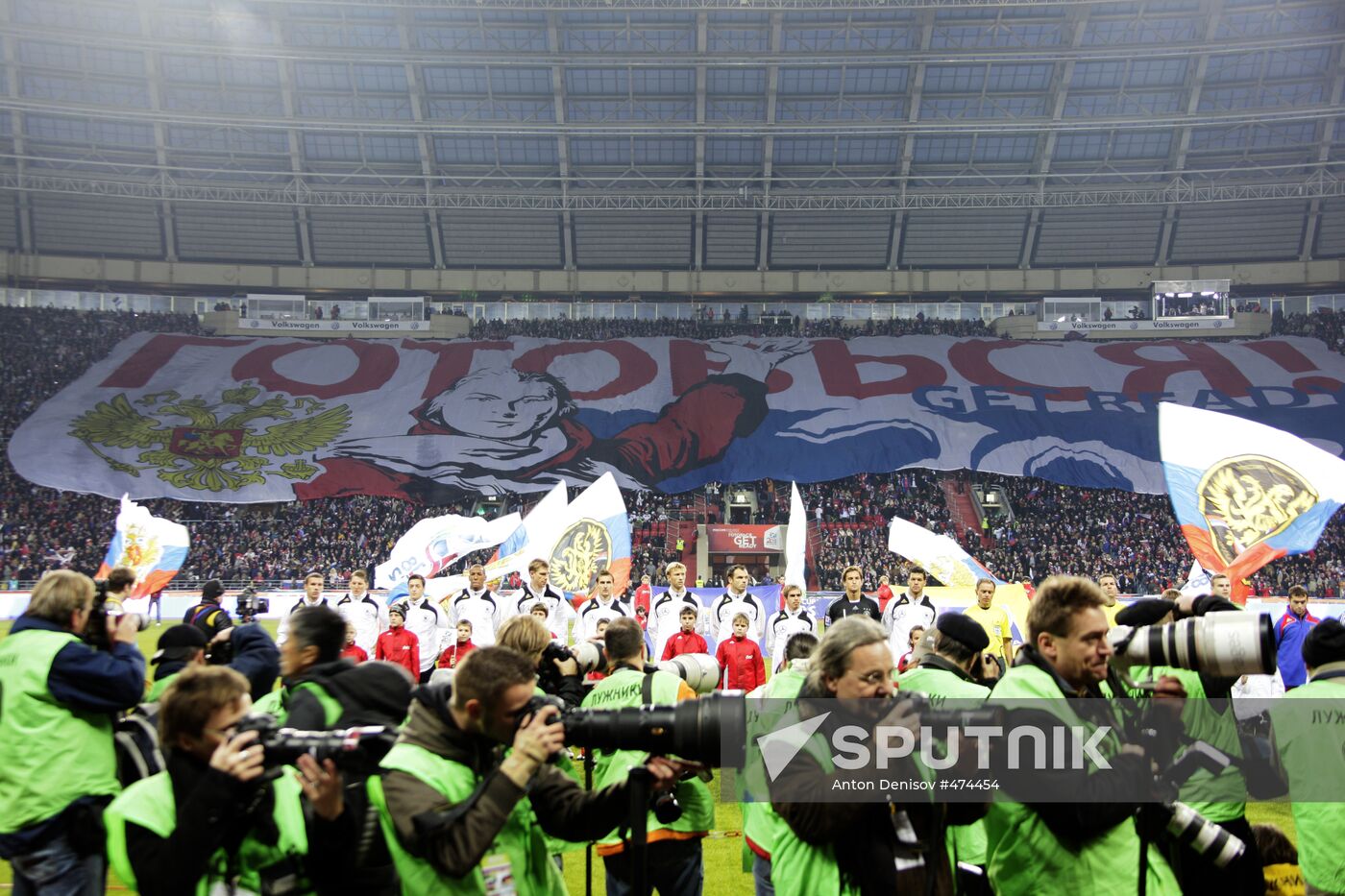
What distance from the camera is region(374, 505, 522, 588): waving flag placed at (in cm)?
1891

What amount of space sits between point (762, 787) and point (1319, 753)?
234 cm

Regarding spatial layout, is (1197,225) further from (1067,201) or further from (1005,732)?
(1005,732)

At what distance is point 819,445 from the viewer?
117 ft

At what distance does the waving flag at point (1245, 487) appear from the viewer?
35.9 feet

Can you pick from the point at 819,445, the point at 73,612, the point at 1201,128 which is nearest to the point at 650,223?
the point at 819,445

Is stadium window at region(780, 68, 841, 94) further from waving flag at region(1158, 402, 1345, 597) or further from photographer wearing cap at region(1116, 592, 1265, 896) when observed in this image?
photographer wearing cap at region(1116, 592, 1265, 896)

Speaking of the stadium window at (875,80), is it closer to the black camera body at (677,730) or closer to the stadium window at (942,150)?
the stadium window at (942,150)

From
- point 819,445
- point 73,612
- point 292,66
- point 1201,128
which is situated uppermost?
point 292,66

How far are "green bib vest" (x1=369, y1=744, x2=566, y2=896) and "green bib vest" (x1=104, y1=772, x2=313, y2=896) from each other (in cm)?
27

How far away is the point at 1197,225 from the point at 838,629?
4568cm

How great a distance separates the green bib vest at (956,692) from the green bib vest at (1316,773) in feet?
3.97

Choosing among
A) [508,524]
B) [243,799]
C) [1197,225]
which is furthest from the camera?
[1197,225]

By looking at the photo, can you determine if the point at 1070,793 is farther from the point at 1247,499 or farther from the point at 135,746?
the point at 1247,499

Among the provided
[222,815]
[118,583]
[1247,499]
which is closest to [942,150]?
[1247,499]
